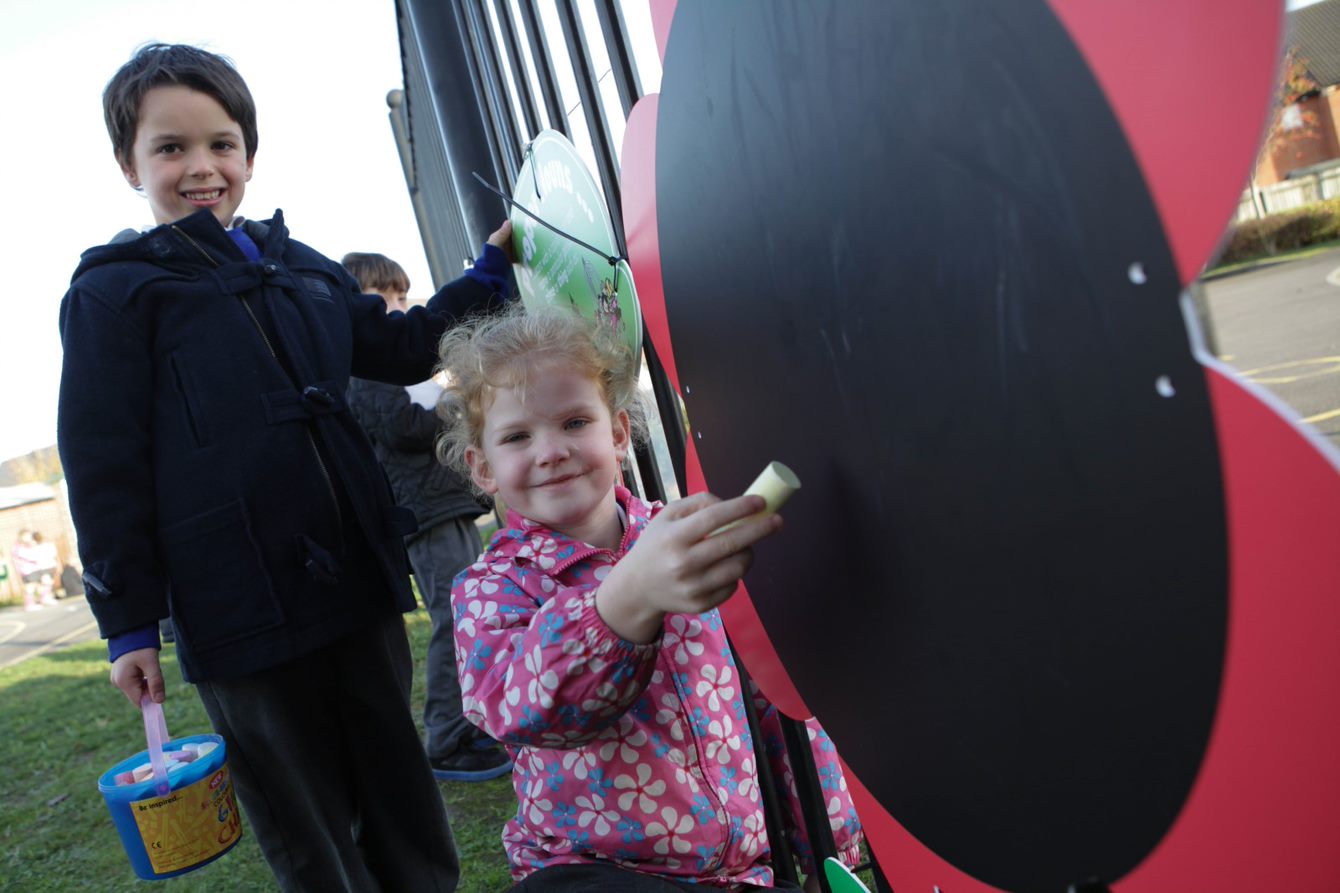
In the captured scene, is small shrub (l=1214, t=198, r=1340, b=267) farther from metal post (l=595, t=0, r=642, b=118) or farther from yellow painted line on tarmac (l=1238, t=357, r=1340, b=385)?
metal post (l=595, t=0, r=642, b=118)

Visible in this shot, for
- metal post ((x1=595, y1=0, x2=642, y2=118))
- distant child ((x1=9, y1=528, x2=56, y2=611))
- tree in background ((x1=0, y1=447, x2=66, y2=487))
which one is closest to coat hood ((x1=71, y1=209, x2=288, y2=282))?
metal post ((x1=595, y1=0, x2=642, y2=118))

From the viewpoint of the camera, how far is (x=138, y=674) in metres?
1.60

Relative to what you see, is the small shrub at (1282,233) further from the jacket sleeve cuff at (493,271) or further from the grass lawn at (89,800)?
the grass lawn at (89,800)

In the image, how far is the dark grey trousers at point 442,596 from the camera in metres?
3.05

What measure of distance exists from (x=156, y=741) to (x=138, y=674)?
0.12 meters

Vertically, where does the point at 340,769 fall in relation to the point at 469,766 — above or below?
above

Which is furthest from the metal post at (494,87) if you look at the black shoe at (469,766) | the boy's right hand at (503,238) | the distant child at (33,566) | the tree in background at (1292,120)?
the distant child at (33,566)

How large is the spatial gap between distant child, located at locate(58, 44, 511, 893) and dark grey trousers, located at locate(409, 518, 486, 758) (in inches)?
44.4

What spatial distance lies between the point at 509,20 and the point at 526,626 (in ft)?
4.46

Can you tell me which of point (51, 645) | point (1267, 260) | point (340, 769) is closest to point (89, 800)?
point (340, 769)

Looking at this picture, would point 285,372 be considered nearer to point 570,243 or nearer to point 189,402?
point 189,402

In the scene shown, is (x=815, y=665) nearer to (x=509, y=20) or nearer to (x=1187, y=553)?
(x=1187, y=553)

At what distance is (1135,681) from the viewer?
51 cm

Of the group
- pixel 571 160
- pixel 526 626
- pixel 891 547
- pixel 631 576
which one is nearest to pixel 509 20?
pixel 571 160
